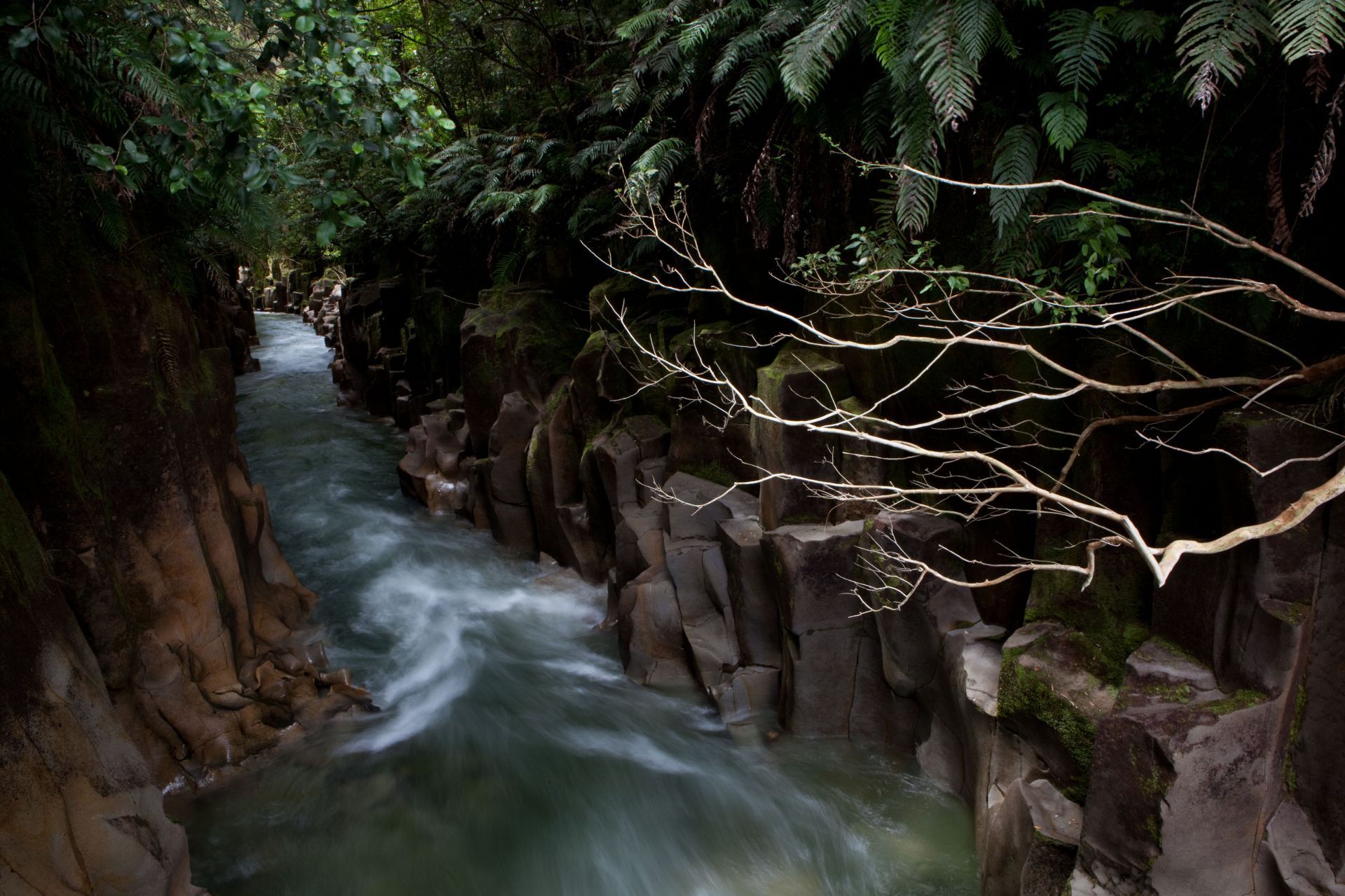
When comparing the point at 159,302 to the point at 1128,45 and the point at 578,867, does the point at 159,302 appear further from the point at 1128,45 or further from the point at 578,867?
the point at 1128,45

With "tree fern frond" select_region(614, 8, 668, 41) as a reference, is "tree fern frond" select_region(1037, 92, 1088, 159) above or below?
below

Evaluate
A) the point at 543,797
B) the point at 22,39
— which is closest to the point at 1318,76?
the point at 22,39

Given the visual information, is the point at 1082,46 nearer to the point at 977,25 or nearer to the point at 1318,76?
the point at 977,25

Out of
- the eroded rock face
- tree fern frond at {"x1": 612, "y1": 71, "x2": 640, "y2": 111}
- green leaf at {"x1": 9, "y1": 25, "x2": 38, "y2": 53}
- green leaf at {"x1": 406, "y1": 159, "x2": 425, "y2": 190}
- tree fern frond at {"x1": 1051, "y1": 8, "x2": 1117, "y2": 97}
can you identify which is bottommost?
the eroded rock face

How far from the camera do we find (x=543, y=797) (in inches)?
245

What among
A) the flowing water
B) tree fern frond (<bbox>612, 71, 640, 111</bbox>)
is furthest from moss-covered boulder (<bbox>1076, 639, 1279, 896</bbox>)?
tree fern frond (<bbox>612, 71, 640, 111</bbox>)

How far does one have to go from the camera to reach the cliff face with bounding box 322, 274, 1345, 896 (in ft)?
13.0

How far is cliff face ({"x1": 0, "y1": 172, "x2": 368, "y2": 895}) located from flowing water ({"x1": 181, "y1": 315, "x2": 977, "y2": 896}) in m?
0.66

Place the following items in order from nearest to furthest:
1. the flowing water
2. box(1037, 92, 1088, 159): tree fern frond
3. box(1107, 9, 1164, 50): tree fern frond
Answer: box(1107, 9, 1164, 50): tree fern frond < box(1037, 92, 1088, 159): tree fern frond < the flowing water

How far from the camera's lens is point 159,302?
6.50 m

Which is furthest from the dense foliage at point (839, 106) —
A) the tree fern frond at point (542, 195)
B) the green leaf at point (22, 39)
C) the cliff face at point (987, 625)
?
the tree fern frond at point (542, 195)

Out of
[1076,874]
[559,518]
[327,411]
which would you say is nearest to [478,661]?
[559,518]

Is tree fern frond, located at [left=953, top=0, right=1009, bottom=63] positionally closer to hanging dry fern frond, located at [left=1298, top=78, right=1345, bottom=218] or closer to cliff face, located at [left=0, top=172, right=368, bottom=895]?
hanging dry fern frond, located at [left=1298, top=78, right=1345, bottom=218]

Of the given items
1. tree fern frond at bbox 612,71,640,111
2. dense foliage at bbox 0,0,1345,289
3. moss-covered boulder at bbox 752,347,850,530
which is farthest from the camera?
tree fern frond at bbox 612,71,640,111
